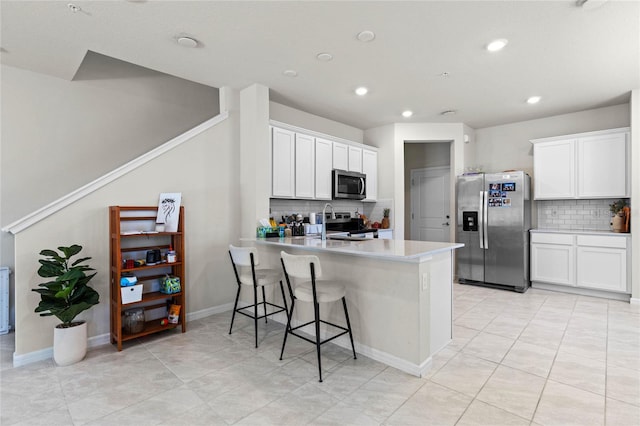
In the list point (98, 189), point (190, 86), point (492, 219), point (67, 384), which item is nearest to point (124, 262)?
point (98, 189)

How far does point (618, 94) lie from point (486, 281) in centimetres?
322

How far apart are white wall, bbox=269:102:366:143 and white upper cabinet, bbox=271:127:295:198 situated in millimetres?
537

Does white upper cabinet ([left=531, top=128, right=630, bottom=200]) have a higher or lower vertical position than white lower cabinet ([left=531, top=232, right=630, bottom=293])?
higher

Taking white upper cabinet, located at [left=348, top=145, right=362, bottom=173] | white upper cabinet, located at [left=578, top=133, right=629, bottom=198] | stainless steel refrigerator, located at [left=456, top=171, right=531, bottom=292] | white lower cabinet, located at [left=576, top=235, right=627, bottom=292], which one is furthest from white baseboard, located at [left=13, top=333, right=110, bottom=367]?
white upper cabinet, located at [left=578, top=133, right=629, bottom=198]

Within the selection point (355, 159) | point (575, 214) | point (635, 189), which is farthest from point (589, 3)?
point (575, 214)

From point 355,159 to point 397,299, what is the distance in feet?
10.9

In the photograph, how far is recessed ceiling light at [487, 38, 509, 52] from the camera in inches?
112

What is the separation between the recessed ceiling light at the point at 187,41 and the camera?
9.21 ft

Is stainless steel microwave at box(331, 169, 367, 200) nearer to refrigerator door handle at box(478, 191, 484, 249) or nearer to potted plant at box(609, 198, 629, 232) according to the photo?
refrigerator door handle at box(478, 191, 484, 249)

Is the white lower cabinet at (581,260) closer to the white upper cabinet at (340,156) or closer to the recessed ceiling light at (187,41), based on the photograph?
the white upper cabinet at (340,156)

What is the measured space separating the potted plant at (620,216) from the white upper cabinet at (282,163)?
4671 millimetres

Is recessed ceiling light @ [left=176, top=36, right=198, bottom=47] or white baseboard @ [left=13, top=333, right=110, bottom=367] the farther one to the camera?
recessed ceiling light @ [left=176, top=36, right=198, bottom=47]

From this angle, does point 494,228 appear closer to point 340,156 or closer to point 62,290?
point 340,156

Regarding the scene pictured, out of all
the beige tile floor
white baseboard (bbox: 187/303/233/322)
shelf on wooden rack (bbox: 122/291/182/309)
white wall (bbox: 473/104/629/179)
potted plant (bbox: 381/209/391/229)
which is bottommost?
the beige tile floor
